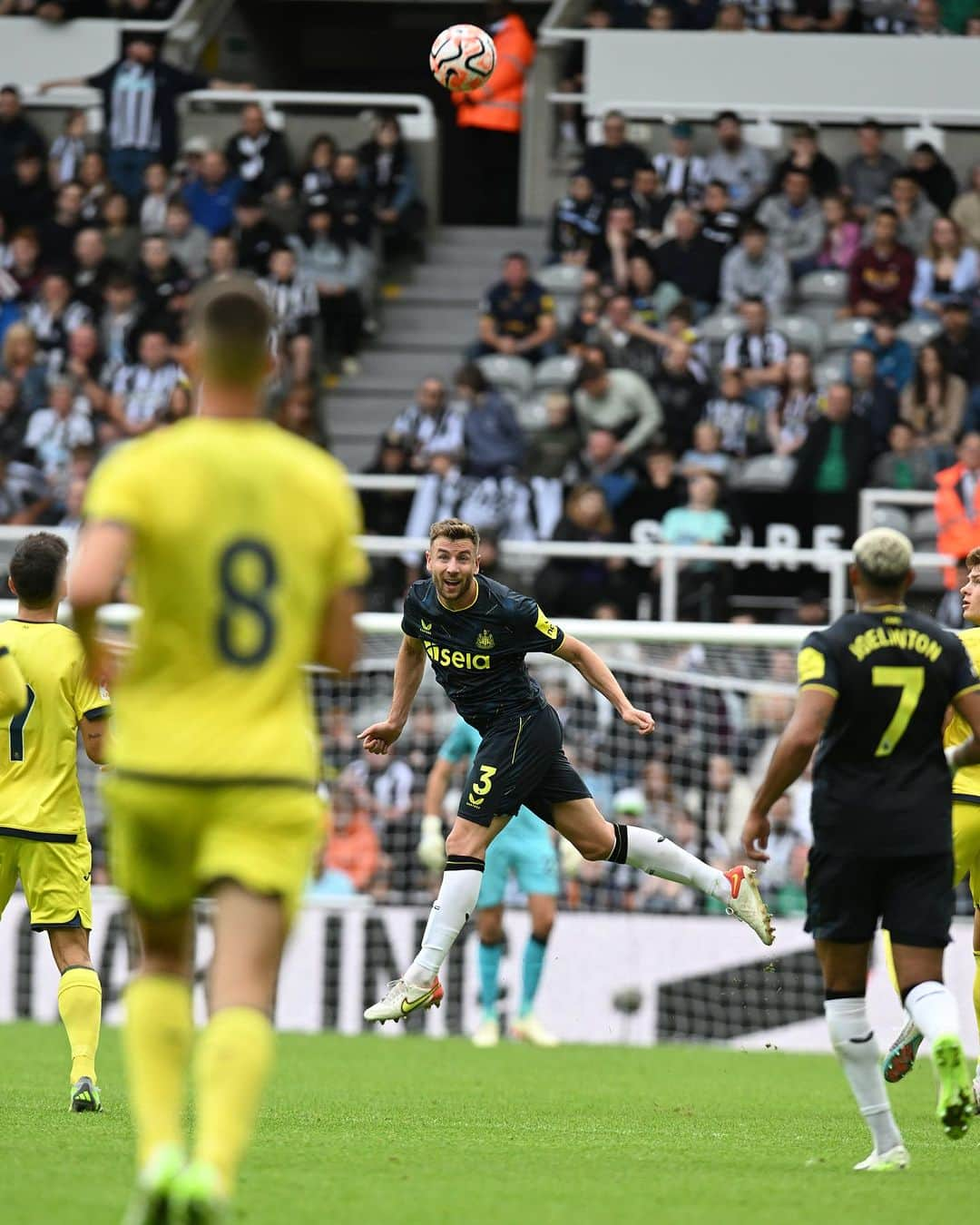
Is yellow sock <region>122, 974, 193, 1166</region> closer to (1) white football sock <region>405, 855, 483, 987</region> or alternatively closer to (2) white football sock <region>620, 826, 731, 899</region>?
(1) white football sock <region>405, 855, 483, 987</region>

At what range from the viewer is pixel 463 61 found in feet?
47.2

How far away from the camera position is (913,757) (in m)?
6.79

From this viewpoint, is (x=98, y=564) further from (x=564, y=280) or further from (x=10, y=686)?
(x=564, y=280)

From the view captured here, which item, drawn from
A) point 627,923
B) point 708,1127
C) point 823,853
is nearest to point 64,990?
point 708,1127

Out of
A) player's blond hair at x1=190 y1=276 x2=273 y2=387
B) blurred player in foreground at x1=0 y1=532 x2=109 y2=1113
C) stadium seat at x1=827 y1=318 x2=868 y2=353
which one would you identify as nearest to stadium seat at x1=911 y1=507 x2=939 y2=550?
stadium seat at x1=827 y1=318 x2=868 y2=353

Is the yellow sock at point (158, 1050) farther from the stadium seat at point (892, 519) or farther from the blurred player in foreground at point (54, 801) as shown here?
the stadium seat at point (892, 519)

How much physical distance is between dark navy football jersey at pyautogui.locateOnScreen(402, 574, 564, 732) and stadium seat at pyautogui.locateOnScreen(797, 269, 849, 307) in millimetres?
10713

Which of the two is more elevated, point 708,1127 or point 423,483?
point 423,483

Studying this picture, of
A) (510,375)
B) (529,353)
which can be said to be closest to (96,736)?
(510,375)

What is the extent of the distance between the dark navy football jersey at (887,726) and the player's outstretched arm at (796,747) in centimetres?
8

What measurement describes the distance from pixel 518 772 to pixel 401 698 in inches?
25.0

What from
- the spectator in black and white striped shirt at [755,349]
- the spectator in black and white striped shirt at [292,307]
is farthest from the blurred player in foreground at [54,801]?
the spectator in black and white striped shirt at [292,307]

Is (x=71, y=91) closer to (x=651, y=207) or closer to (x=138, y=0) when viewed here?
(x=138, y=0)

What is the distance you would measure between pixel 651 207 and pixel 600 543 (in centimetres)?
478
